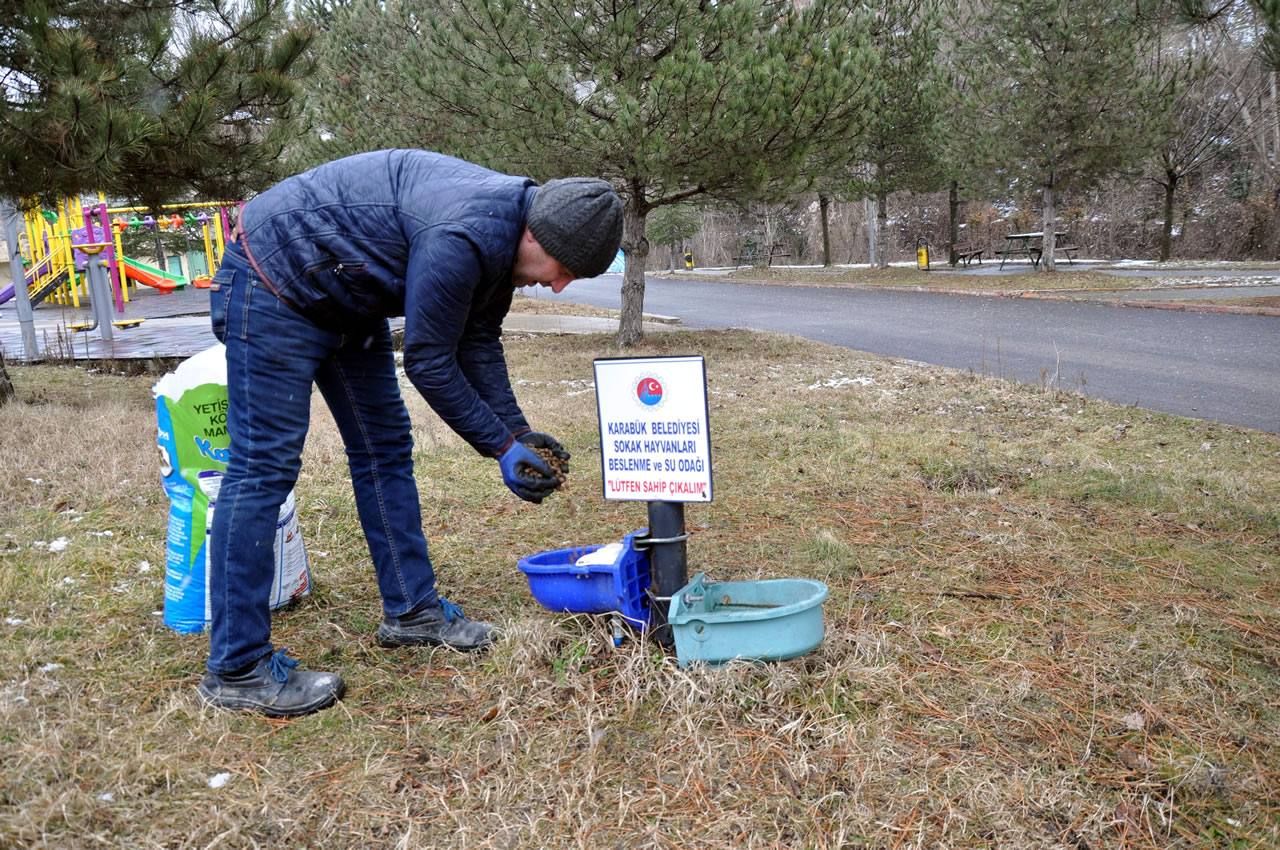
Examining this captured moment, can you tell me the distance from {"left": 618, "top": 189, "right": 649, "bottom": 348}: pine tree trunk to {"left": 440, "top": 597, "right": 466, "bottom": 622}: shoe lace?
7854 mm

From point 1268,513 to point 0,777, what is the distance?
14.0 feet

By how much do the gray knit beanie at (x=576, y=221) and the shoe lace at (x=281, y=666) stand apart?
1.27m

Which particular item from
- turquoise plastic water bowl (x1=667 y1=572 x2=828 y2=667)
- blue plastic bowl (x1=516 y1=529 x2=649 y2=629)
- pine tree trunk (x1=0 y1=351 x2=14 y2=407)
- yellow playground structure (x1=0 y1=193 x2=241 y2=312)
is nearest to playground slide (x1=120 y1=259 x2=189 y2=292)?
yellow playground structure (x1=0 y1=193 x2=241 y2=312)

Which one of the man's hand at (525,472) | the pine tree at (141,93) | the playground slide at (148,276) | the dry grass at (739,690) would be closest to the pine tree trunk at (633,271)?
the pine tree at (141,93)

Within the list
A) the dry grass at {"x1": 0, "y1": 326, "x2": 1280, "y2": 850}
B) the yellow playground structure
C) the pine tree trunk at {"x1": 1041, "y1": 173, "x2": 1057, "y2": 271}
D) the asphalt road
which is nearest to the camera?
the dry grass at {"x1": 0, "y1": 326, "x2": 1280, "y2": 850}

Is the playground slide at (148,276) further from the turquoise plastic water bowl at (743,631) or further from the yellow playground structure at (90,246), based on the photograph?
the turquoise plastic water bowl at (743,631)

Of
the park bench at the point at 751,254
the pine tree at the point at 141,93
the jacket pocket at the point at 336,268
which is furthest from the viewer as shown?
the park bench at the point at 751,254

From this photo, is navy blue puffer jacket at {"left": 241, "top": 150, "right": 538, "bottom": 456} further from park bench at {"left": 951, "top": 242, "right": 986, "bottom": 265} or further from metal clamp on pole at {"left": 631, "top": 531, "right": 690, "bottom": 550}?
park bench at {"left": 951, "top": 242, "right": 986, "bottom": 265}

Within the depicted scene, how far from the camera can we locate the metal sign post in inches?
98.2

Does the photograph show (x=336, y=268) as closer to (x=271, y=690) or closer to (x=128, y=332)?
(x=271, y=690)

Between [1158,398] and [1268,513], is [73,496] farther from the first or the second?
[1158,398]

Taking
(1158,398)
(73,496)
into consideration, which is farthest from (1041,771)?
(1158,398)

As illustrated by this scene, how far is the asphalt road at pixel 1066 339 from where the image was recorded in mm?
7035

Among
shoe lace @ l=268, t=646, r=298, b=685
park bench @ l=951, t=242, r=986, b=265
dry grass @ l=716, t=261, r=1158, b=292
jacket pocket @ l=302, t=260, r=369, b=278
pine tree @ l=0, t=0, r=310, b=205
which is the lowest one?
shoe lace @ l=268, t=646, r=298, b=685
